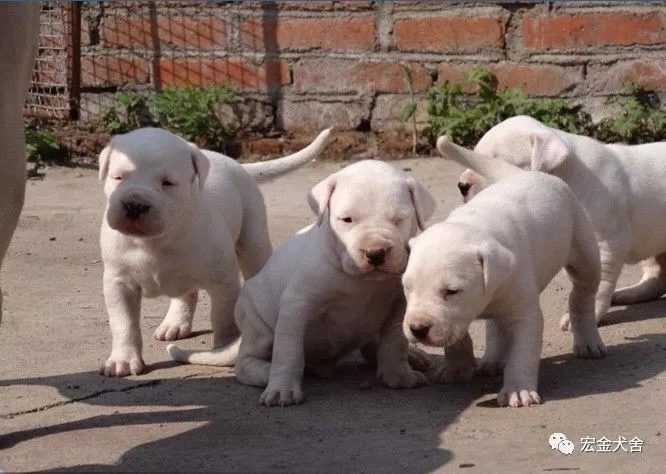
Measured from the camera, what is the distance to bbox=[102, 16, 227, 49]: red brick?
26.3 feet

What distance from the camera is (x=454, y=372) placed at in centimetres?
464

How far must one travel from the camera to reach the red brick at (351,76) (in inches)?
309

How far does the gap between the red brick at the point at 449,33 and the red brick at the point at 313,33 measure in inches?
6.8

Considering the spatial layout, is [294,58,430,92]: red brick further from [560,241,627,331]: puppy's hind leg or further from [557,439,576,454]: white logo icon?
[557,439,576,454]: white logo icon

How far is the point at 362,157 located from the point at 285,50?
2.38 feet

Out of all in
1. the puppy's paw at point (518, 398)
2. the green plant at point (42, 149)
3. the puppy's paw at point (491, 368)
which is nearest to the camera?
the puppy's paw at point (518, 398)

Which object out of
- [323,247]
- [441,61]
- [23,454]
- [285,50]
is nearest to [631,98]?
[441,61]

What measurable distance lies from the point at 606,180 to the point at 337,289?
4.96 feet

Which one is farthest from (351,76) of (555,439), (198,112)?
(555,439)

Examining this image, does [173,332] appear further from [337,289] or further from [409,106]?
[409,106]

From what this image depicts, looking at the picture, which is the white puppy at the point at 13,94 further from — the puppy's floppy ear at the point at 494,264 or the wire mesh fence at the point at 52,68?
the wire mesh fence at the point at 52,68

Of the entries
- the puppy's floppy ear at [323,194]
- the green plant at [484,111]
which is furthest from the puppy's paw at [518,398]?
the green plant at [484,111]

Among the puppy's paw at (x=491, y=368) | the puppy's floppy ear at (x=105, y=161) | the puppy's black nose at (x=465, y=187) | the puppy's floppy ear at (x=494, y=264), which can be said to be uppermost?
the puppy's floppy ear at (x=105, y=161)

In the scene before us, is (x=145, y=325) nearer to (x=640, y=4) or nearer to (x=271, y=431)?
(x=271, y=431)
